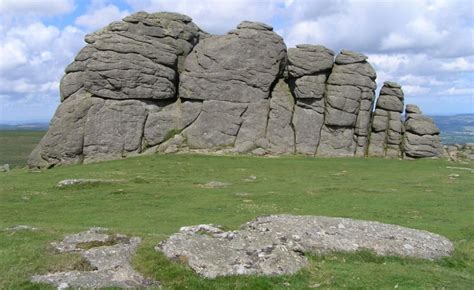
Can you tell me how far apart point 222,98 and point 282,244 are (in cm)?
6575

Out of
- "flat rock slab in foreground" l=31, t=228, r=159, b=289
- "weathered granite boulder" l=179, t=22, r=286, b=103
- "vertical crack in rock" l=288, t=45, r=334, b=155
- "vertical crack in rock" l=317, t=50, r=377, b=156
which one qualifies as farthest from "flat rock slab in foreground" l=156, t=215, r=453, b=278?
"weathered granite boulder" l=179, t=22, r=286, b=103

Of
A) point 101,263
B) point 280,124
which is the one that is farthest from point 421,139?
point 101,263

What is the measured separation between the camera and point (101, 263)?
23.1 m

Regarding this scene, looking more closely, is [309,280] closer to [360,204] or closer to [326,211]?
[326,211]

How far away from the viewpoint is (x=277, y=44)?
9206 cm

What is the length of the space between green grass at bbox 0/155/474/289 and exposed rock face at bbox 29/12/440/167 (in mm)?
6927

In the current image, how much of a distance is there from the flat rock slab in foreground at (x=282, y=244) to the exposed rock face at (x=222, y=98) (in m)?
57.9

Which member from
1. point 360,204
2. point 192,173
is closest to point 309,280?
point 360,204

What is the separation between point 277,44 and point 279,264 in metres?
73.3

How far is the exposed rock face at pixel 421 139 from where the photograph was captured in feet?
287

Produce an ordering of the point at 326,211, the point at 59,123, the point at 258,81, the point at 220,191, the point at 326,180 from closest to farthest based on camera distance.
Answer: the point at 326,211
the point at 220,191
the point at 326,180
the point at 59,123
the point at 258,81

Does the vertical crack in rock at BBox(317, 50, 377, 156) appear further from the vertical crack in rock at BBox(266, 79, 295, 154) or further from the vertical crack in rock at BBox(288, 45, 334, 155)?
the vertical crack in rock at BBox(266, 79, 295, 154)

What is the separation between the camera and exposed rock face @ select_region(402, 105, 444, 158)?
87.5 metres

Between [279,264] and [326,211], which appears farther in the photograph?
[326,211]
